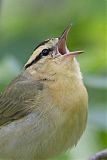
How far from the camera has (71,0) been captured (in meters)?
9.73

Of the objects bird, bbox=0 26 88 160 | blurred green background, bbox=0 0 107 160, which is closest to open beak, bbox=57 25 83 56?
bird, bbox=0 26 88 160

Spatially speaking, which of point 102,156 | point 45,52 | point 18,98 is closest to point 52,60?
point 45,52

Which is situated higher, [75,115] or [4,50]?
[4,50]

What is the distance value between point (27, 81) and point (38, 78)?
11cm

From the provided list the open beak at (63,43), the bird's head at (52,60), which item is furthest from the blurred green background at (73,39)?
the open beak at (63,43)

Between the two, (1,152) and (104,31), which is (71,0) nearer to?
(104,31)

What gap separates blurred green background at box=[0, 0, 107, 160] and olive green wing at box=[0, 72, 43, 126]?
169 mm

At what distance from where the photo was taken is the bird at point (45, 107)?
7.63m

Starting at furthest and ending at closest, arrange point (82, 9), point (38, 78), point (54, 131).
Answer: point (82, 9)
point (38, 78)
point (54, 131)

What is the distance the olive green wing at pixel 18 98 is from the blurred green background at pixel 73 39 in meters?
0.17

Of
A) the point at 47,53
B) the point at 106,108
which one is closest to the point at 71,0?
the point at 47,53

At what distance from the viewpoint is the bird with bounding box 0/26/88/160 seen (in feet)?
25.0

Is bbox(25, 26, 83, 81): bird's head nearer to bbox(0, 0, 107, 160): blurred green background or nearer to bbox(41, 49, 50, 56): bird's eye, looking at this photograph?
bbox(41, 49, 50, 56): bird's eye

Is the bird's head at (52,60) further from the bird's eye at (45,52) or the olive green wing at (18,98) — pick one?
the olive green wing at (18,98)
